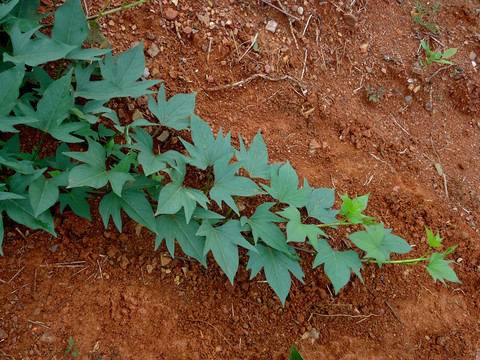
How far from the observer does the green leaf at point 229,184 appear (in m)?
1.90

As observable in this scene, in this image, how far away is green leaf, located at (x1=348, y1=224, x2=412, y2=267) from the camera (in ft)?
6.45

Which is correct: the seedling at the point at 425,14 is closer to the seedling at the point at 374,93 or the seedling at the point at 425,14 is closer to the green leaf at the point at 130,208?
the seedling at the point at 374,93

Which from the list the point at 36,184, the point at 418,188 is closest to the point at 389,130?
the point at 418,188

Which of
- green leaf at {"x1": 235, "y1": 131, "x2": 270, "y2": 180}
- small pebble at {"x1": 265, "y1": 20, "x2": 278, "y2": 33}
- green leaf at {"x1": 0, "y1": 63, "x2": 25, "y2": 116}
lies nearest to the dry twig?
small pebble at {"x1": 265, "y1": 20, "x2": 278, "y2": 33}

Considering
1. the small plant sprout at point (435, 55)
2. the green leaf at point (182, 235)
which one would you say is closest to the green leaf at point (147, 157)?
the green leaf at point (182, 235)

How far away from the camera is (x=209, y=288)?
85.1 inches

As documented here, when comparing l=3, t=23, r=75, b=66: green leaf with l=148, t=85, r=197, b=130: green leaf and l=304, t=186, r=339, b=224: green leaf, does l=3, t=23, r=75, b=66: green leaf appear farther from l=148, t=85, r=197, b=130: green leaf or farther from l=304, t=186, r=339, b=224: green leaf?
l=304, t=186, r=339, b=224: green leaf

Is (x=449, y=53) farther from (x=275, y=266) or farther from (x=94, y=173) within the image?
(x=94, y=173)

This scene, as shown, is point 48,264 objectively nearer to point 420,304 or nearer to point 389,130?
point 420,304

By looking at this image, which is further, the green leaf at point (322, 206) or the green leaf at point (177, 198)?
the green leaf at point (322, 206)

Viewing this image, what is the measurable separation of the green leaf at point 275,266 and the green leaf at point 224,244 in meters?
0.14

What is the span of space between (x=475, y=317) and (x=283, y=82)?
2.01m

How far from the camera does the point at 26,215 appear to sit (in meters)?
1.76

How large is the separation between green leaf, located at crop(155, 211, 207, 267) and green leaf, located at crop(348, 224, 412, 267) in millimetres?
762
